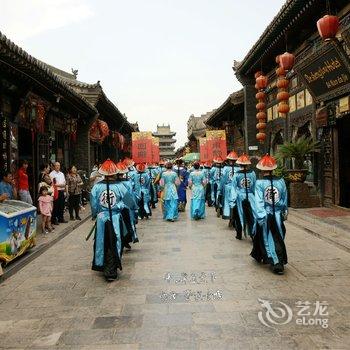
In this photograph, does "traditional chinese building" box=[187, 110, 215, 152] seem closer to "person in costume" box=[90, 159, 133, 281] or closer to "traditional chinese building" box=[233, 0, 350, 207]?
"traditional chinese building" box=[233, 0, 350, 207]

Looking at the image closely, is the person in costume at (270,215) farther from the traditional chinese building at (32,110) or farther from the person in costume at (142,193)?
the person in costume at (142,193)

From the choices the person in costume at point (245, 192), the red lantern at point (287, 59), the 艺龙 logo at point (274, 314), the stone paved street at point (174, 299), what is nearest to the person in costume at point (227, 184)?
the person in costume at point (245, 192)

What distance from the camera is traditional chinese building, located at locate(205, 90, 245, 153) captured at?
21.0 meters

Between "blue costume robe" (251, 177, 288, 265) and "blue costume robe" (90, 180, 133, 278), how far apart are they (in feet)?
6.93

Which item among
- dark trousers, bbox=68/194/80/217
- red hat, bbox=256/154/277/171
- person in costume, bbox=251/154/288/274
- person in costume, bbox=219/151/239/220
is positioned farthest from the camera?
dark trousers, bbox=68/194/80/217

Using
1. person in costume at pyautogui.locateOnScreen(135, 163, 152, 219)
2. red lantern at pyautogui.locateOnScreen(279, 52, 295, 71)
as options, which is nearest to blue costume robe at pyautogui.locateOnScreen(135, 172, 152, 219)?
person in costume at pyautogui.locateOnScreen(135, 163, 152, 219)

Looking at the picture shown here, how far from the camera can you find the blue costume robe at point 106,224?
6.15 m

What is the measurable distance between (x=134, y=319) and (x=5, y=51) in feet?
17.0

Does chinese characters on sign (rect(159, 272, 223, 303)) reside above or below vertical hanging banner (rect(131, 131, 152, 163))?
below

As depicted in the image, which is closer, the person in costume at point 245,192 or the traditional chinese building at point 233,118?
the person in costume at point 245,192

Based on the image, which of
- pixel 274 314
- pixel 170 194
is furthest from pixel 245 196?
pixel 274 314

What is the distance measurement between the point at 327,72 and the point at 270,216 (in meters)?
6.11

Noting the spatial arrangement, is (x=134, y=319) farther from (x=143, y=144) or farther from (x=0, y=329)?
(x=143, y=144)

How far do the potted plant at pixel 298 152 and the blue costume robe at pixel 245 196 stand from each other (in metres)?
4.77
